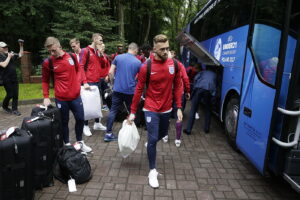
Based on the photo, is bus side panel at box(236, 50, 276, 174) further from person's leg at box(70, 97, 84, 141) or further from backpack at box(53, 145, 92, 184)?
person's leg at box(70, 97, 84, 141)

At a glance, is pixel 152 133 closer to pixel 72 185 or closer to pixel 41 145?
pixel 72 185

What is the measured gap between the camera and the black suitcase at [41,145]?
9.77 ft

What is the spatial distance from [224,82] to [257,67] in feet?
6.81

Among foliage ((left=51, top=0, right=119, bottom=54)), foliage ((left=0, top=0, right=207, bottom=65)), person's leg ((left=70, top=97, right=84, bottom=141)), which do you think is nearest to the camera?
person's leg ((left=70, top=97, right=84, bottom=141))

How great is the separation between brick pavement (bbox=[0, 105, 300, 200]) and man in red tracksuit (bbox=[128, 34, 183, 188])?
0.30 metres

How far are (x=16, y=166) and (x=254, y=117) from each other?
3001 mm

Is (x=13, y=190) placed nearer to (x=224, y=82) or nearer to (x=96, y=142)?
(x=96, y=142)

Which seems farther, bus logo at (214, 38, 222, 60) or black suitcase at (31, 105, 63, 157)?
bus logo at (214, 38, 222, 60)

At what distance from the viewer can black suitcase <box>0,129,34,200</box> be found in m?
2.35

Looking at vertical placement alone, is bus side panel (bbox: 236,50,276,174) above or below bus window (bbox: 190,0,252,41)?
below

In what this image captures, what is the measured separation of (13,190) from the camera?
2.45 m

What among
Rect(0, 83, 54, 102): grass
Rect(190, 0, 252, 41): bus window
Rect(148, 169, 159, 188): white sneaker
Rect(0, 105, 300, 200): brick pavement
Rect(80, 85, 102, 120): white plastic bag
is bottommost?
Rect(0, 105, 300, 200): brick pavement

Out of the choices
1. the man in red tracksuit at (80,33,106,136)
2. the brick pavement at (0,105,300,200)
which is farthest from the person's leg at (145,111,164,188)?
the man in red tracksuit at (80,33,106,136)

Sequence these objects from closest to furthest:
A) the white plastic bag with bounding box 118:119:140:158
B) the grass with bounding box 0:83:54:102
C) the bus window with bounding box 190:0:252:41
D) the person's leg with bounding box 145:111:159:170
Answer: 1. the person's leg with bounding box 145:111:159:170
2. the white plastic bag with bounding box 118:119:140:158
3. the bus window with bounding box 190:0:252:41
4. the grass with bounding box 0:83:54:102
